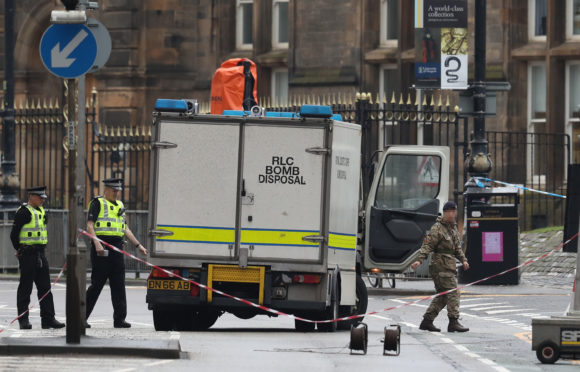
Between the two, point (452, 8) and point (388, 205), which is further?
point (452, 8)

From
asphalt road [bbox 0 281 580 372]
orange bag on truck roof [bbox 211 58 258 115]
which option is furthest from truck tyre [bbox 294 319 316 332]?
orange bag on truck roof [bbox 211 58 258 115]

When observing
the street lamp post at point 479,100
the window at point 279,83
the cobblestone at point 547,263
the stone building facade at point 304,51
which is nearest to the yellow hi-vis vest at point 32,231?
the street lamp post at point 479,100

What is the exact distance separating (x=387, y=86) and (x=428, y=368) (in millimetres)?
21301

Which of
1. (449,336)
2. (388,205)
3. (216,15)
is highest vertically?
(216,15)

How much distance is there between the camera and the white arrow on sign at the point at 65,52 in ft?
48.5

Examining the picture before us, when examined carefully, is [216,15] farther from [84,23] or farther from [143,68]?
[84,23]

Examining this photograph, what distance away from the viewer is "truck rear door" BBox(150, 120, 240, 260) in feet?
57.1

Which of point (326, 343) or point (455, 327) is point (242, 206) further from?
point (455, 327)

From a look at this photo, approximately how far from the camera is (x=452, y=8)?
87.0 feet

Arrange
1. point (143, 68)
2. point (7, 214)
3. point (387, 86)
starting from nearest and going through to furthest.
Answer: point (7, 214)
point (387, 86)
point (143, 68)

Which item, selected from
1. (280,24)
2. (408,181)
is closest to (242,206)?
(408,181)

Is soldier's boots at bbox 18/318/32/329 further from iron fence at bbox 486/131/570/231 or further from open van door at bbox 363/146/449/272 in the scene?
iron fence at bbox 486/131/570/231

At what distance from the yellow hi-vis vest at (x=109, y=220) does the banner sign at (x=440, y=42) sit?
975cm

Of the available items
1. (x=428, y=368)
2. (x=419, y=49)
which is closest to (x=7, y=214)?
(x=419, y=49)
